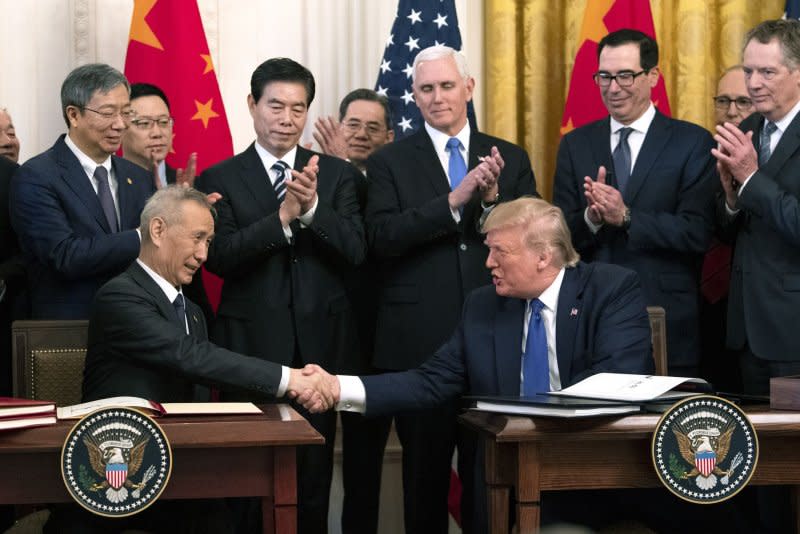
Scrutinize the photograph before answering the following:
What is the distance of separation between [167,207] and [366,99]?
6.51ft

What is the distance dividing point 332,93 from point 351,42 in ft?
0.94

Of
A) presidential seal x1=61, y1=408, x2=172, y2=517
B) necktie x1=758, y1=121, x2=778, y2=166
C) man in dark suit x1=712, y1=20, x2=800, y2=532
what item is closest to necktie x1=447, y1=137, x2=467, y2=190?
man in dark suit x1=712, y1=20, x2=800, y2=532

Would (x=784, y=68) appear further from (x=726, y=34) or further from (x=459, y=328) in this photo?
(x=726, y=34)

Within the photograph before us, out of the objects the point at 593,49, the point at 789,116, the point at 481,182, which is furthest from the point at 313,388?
the point at 593,49

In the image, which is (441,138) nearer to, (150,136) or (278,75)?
(278,75)

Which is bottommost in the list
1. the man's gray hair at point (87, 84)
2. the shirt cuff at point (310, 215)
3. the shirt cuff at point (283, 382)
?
the shirt cuff at point (283, 382)

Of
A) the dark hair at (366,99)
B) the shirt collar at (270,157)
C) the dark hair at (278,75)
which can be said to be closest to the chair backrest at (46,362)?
the shirt collar at (270,157)

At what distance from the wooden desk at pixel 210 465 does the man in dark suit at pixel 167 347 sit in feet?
1.89

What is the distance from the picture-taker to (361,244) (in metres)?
4.63

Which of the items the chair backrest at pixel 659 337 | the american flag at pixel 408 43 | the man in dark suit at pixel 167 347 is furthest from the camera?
the american flag at pixel 408 43

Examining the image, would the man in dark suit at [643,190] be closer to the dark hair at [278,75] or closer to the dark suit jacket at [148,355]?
the dark hair at [278,75]

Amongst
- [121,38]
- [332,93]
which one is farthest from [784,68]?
[121,38]

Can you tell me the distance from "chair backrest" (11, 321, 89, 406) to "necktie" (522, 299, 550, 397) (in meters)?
1.42

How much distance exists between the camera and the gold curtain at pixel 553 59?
247 inches
